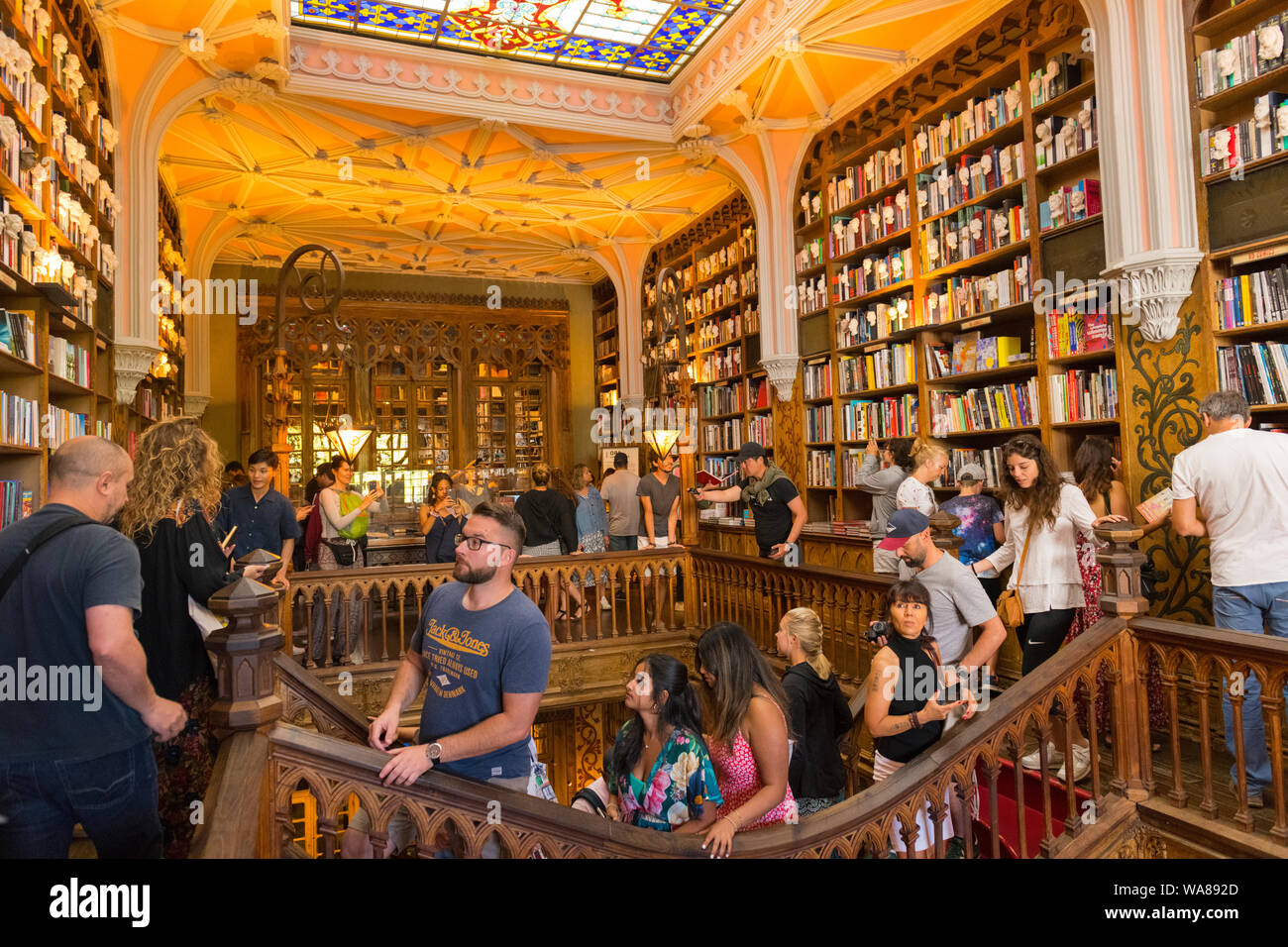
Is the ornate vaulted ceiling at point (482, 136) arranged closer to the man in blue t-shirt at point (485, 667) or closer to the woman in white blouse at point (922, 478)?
the woman in white blouse at point (922, 478)

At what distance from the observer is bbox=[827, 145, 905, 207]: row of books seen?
6.69 m

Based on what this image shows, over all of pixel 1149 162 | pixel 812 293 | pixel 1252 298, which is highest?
pixel 812 293

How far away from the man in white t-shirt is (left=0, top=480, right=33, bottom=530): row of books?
5226 mm

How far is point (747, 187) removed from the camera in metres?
8.15

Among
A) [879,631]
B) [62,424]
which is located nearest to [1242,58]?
[879,631]

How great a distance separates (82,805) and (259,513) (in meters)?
2.70

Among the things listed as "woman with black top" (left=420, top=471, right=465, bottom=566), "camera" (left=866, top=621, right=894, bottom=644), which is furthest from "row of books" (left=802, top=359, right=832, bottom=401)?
"camera" (left=866, top=621, right=894, bottom=644)

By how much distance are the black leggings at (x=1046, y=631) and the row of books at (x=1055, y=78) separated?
130 inches

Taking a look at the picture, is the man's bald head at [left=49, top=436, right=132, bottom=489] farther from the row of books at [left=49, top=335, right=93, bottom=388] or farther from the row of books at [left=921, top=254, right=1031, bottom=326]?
the row of books at [left=921, top=254, right=1031, bottom=326]

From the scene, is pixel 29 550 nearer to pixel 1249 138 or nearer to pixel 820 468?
pixel 1249 138

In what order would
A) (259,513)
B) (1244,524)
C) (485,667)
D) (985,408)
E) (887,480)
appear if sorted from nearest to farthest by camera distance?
(485,667)
(1244,524)
(259,513)
(887,480)
(985,408)

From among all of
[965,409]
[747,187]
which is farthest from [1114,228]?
[747,187]

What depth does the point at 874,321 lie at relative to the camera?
6.98 meters
